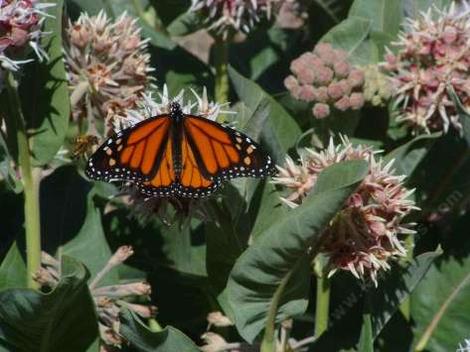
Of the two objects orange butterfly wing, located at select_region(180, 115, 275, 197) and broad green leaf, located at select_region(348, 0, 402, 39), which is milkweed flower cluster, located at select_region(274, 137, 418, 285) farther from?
broad green leaf, located at select_region(348, 0, 402, 39)

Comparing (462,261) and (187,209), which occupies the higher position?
(187,209)

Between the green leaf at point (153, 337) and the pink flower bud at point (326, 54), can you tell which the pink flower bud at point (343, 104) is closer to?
the pink flower bud at point (326, 54)

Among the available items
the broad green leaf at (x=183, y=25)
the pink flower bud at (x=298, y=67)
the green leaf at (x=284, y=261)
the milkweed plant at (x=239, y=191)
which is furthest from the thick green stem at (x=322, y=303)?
the broad green leaf at (x=183, y=25)

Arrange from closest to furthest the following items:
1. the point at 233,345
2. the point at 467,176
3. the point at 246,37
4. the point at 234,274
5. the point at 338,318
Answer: the point at 234,274
the point at 233,345
the point at 338,318
the point at 467,176
the point at 246,37

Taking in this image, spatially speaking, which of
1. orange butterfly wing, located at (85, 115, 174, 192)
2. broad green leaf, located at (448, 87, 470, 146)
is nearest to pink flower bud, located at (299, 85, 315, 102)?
broad green leaf, located at (448, 87, 470, 146)

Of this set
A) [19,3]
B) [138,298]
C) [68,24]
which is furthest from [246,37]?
[19,3]

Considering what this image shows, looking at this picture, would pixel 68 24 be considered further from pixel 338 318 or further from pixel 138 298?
pixel 338 318
